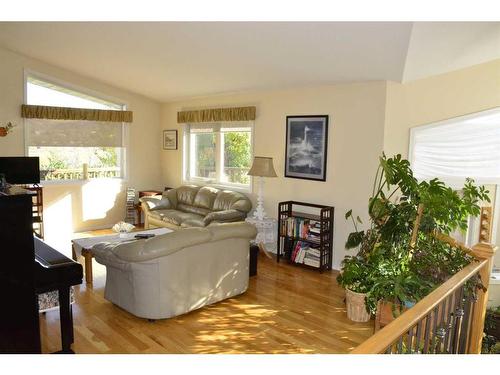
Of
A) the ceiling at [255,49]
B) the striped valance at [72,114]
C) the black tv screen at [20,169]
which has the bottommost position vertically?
the black tv screen at [20,169]

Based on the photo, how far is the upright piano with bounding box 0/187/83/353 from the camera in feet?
7.90

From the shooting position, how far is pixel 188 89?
6.82 metres

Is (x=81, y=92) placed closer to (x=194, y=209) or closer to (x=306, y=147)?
(x=194, y=209)

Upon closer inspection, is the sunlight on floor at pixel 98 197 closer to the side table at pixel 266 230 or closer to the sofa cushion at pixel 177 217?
the sofa cushion at pixel 177 217

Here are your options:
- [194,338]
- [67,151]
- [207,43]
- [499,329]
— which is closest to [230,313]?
[194,338]

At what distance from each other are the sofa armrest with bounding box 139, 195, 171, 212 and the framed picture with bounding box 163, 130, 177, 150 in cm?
127

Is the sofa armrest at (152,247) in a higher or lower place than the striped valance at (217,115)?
lower

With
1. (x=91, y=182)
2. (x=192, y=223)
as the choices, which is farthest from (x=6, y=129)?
Answer: (x=192, y=223)

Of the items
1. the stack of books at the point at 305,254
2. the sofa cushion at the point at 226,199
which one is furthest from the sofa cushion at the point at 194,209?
the stack of books at the point at 305,254

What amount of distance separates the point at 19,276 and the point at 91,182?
5.18 metres

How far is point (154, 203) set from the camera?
23.3 feet

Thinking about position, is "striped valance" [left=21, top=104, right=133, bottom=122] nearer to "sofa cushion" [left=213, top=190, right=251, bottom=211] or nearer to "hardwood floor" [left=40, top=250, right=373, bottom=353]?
"sofa cushion" [left=213, top=190, right=251, bottom=211]

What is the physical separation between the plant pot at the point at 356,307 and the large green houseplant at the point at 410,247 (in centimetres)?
7

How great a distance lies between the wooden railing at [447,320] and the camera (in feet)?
4.76
